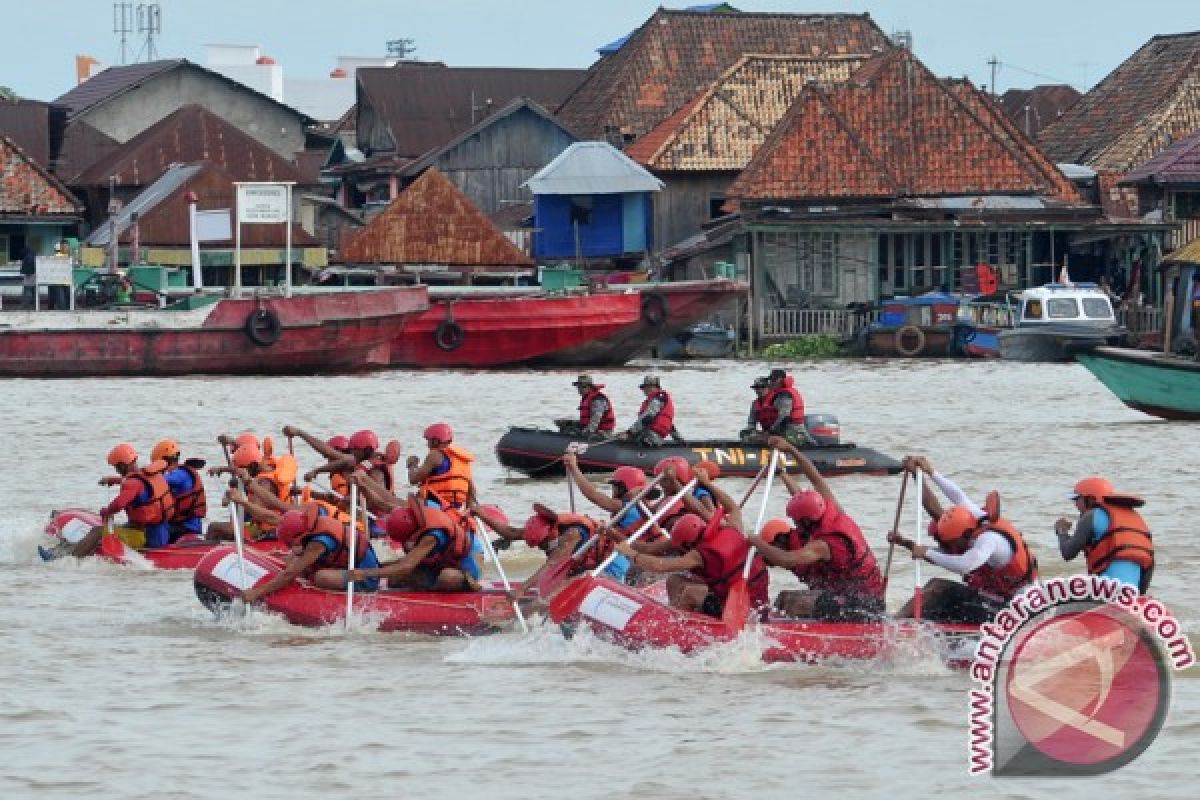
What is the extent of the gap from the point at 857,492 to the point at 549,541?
8521mm

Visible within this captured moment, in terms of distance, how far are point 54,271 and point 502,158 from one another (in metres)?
18.2

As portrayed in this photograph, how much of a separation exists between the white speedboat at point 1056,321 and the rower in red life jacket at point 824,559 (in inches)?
1187

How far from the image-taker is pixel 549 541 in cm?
1727

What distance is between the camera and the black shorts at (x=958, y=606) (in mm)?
15406

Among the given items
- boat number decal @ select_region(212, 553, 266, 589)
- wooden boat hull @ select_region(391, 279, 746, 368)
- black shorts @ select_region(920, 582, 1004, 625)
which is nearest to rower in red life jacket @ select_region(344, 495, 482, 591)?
boat number decal @ select_region(212, 553, 266, 589)

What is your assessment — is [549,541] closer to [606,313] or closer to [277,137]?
[606,313]

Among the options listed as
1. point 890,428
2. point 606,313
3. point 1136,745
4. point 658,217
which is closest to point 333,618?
point 1136,745

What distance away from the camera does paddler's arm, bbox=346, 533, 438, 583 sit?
658 inches

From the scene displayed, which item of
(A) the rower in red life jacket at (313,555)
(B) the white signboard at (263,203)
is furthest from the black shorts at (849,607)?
(B) the white signboard at (263,203)

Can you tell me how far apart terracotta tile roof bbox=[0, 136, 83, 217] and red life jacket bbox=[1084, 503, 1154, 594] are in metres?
44.8

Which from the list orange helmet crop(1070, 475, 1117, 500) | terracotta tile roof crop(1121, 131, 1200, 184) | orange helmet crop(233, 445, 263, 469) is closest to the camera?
orange helmet crop(1070, 475, 1117, 500)

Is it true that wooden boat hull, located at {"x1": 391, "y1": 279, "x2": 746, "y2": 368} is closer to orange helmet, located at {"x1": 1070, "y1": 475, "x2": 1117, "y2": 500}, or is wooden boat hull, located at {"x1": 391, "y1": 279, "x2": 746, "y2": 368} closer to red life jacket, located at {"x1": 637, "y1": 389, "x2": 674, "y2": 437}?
red life jacket, located at {"x1": 637, "y1": 389, "x2": 674, "y2": 437}

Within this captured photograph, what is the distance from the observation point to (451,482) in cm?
1919

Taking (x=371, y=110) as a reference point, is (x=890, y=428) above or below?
below
